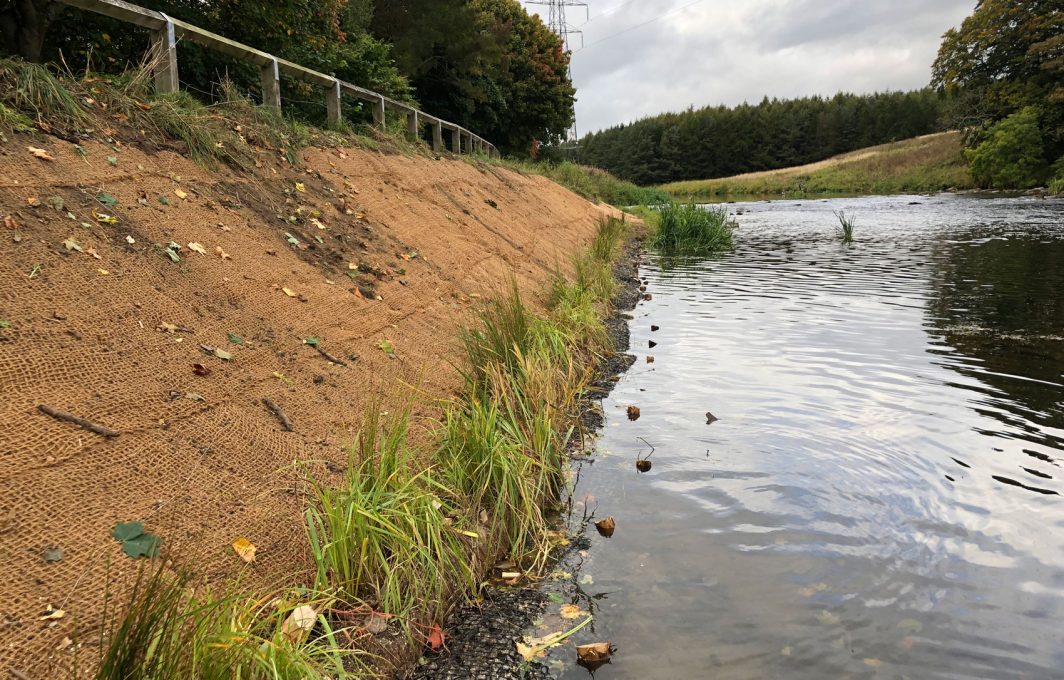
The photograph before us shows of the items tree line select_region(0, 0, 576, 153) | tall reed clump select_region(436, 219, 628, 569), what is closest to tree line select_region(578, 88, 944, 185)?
tree line select_region(0, 0, 576, 153)

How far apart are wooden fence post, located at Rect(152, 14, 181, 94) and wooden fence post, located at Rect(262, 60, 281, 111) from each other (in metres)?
1.40

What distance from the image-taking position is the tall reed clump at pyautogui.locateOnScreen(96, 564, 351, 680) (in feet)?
5.76

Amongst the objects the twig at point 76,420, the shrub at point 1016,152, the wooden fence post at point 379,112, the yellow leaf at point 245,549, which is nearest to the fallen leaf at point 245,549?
the yellow leaf at point 245,549

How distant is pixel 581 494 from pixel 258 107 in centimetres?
524

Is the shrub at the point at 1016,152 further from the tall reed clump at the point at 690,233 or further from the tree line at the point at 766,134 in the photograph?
the tree line at the point at 766,134

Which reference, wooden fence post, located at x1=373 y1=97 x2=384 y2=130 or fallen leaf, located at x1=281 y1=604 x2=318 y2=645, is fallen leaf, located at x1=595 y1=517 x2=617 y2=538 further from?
wooden fence post, located at x1=373 y1=97 x2=384 y2=130

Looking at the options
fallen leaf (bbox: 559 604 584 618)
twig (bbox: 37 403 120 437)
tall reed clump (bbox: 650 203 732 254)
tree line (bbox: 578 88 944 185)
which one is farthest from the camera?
tree line (bbox: 578 88 944 185)

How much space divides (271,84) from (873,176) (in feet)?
214

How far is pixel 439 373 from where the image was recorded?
4977 millimetres

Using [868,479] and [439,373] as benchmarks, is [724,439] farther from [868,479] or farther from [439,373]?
[439,373]

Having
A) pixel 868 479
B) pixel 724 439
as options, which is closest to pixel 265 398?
pixel 724 439

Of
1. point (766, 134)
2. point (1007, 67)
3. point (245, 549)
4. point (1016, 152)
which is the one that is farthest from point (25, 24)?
point (766, 134)

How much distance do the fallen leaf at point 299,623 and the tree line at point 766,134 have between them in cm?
10150

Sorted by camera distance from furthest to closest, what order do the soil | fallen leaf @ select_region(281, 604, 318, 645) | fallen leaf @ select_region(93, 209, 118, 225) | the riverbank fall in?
fallen leaf @ select_region(93, 209, 118, 225) < the soil < the riverbank < fallen leaf @ select_region(281, 604, 318, 645)
